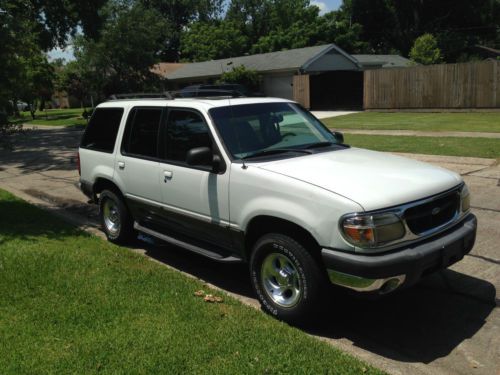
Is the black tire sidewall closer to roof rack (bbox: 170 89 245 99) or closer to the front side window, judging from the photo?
the front side window

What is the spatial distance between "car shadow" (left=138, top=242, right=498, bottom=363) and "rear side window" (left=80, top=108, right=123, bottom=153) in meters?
2.15

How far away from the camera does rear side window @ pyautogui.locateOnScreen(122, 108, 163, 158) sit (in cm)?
557

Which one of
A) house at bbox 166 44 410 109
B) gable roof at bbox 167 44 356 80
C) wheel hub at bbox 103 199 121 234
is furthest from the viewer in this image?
gable roof at bbox 167 44 356 80

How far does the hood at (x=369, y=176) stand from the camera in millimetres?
3771

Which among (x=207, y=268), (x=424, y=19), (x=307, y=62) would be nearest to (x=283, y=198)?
(x=207, y=268)

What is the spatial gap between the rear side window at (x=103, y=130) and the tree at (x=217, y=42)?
4949cm

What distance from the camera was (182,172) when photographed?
5.08m

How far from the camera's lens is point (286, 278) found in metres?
4.23

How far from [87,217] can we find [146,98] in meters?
2.86

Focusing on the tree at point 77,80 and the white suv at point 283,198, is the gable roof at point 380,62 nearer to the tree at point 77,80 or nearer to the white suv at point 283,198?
the tree at point 77,80

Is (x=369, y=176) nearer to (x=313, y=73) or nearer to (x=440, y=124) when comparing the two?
(x=440, y=124)

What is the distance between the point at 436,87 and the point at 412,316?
23.7 m

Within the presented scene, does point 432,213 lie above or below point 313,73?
below

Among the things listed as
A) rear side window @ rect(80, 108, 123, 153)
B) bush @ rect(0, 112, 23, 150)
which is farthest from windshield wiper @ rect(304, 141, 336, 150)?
bush @ rect(0, 112, 23, 150)
